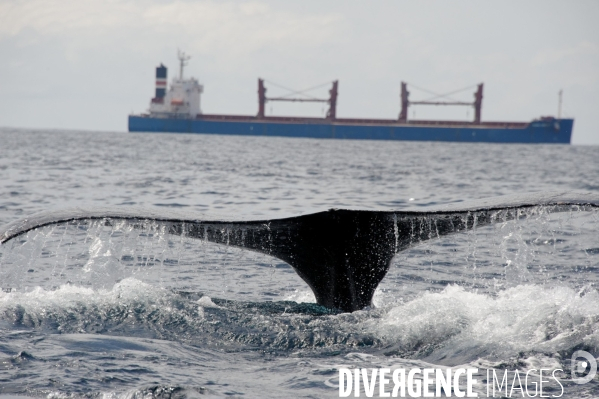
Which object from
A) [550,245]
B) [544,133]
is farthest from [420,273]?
[544,133]

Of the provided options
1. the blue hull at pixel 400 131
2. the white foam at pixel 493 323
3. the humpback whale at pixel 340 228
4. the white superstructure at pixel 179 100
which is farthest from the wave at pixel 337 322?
the white superstructure at pixel 179 100

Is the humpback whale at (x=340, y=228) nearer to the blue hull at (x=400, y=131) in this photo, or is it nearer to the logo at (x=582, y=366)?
the logo at (x=582, y=366)

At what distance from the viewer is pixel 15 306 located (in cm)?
585

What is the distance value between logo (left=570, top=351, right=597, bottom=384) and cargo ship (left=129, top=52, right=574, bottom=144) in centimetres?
7601

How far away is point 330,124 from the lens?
83.1 m

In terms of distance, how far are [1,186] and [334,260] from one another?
14.1 metres

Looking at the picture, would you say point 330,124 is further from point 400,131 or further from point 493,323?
point 493,323

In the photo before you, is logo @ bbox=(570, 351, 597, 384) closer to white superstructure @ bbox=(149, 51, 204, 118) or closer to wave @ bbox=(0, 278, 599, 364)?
wave @ bbox=(0, 278, 599, 364)

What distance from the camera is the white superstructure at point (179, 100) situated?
89.1 metres

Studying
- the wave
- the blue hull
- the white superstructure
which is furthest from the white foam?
the white superstructure

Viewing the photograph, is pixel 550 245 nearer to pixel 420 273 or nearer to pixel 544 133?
pixel 420 273

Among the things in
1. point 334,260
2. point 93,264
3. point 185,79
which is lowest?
point 93,264

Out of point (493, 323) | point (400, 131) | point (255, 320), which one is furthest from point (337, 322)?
point (400, 131)

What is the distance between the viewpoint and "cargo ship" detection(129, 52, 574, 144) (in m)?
79.8
